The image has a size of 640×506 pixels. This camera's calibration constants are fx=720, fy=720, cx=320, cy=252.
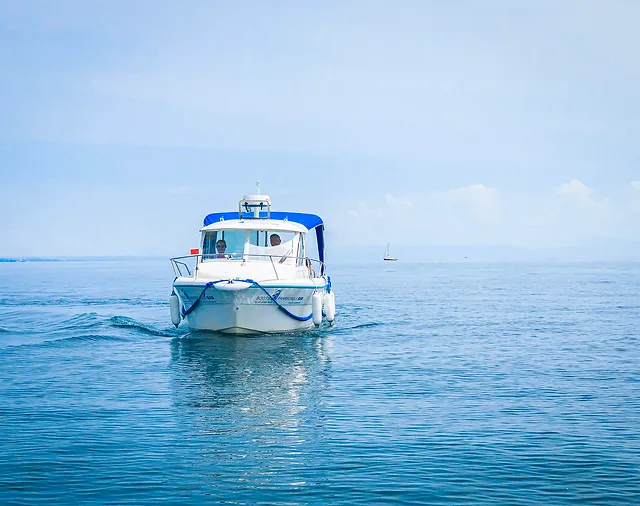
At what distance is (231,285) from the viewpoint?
24.8 meters

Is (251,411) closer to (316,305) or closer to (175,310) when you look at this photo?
(316,305)

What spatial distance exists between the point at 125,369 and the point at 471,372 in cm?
1003

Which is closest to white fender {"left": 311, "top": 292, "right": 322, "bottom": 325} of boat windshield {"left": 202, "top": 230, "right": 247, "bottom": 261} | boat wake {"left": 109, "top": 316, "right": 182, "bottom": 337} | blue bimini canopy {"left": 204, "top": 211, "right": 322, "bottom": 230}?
boat windshield {"left": 202, "top": 230, "right": 247, "bottom": 261}

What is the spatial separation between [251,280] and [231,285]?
3.12 ft

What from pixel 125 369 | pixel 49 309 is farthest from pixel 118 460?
pixel 49 309

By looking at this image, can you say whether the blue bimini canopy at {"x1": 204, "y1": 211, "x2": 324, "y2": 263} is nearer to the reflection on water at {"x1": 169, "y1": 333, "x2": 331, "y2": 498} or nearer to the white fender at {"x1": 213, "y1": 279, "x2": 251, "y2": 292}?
the reflection on water at {"x1": 169, "y1": 333, "x2": 331, "y2": 498}

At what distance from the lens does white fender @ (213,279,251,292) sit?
975 inches

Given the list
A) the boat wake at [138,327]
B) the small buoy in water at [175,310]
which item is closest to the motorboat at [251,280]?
the small buoy in water at [175,310]

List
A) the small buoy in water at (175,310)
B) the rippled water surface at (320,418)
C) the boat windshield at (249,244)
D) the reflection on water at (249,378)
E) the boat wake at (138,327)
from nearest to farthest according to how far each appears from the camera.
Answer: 1. the rippled water surface at (320,418)
2. the reflection on water at (249,378)
3. the small buoy in water at (175,310)
4. the boat windshield at (249,244)
5. the boat wake at (138,327)

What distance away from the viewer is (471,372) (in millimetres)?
20562

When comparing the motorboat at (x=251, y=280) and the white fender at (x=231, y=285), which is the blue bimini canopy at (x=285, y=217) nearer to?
the motorboat at (x=251, y=280)

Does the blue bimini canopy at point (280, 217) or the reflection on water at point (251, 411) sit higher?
the blue bimini canopy at point (280, 217)

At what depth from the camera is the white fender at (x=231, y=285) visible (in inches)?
975

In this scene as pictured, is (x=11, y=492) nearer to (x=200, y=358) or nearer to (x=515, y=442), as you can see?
(x=515, y=442)
